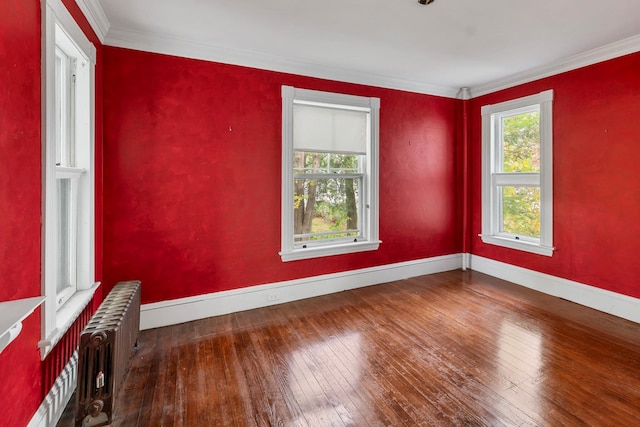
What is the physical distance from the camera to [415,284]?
A: 4340 millimetres

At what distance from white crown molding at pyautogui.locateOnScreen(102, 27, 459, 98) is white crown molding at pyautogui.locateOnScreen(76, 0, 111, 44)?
0.10m

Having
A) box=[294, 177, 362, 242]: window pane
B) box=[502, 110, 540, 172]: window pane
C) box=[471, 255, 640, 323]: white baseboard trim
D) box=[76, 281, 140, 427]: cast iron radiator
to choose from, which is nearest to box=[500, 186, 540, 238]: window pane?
box=[502, 110, 540, 172]: window pane

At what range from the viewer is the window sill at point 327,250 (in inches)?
146

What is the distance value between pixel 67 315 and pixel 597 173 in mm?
4881

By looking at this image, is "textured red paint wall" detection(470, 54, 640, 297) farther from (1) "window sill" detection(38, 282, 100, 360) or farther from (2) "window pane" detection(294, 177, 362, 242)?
(1) "window sill" detection(38, 282, 100, 360)

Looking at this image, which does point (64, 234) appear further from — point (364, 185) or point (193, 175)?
point (364, 185)

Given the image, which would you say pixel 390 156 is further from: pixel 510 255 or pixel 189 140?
pixel 189 140

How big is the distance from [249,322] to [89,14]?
113 inches

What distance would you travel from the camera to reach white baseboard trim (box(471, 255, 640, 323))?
3.24m

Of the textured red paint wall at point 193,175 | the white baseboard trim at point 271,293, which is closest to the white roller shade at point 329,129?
the textured red paint wall at point 193,175

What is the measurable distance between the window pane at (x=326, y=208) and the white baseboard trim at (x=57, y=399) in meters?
2.33

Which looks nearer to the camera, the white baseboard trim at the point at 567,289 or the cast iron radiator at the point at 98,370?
the cast iron radiator at the point at 98,370

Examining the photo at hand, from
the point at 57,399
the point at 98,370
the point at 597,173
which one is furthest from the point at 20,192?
the point at 597,173

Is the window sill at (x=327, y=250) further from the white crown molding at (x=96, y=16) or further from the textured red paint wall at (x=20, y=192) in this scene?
the white crown molding at (x=96, y=16)
